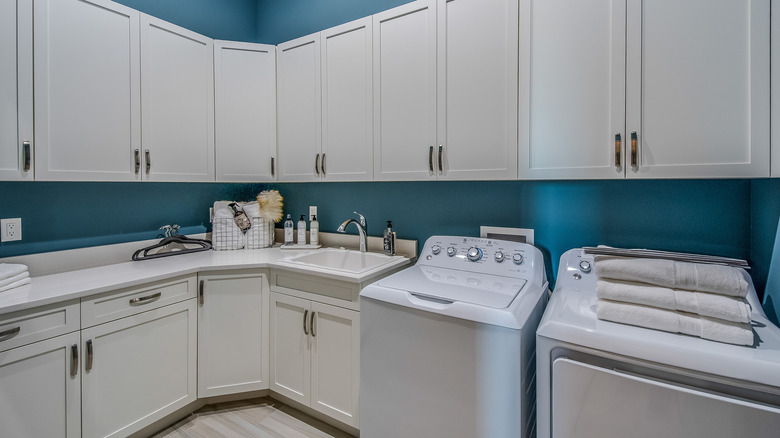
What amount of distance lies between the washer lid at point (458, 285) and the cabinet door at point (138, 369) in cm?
118

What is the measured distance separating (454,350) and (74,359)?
1599 mm

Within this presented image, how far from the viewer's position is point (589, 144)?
4.65ft

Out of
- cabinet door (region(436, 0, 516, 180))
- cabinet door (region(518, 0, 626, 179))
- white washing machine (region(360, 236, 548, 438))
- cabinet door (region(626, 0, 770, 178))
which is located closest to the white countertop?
white washing machine (region(360, 236, 548, 438))

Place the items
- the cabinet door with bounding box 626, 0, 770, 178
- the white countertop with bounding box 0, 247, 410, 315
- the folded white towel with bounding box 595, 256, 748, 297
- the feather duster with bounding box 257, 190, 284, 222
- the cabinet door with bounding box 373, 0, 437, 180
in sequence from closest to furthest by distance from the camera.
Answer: the folded white towel with bounding box 595, 256, 748, 297 → the cabinet door with bounding box 626, 0, 770, 178 → the white countertop with bounding box 0, 247, 410, 315 → the cabinet door with bounding box 373, 0, 437, 180 → the feather duster with bounding box 257, 190, 284, 222

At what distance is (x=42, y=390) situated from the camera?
4.61 feet

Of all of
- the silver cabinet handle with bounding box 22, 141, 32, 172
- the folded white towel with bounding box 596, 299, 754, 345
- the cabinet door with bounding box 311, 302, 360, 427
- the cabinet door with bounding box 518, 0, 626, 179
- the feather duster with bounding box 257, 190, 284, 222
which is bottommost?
the cabinet door with bounding box 311, 302, 360, 427

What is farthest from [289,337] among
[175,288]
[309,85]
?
[309,85]

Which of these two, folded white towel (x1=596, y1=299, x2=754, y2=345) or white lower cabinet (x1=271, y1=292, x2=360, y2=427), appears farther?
white lower cabinet (x1=271, y1=292, x2=360, y2=427)

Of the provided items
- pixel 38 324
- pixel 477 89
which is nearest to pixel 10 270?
pixel 38 324

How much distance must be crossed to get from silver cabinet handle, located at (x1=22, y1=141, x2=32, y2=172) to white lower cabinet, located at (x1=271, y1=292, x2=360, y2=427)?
1251mm

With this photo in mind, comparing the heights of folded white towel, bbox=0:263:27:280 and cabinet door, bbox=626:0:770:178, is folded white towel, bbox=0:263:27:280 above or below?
below

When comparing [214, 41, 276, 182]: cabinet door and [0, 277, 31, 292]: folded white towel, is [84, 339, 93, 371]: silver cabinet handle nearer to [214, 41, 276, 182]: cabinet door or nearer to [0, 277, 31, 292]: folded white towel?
[0, 277, 31, 292]: folded white towel

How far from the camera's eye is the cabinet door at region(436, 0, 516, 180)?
5.20 feet

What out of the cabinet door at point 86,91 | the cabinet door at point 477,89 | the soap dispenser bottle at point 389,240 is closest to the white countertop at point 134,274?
the soap dispenser bottle at point 389,240
